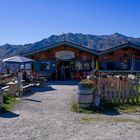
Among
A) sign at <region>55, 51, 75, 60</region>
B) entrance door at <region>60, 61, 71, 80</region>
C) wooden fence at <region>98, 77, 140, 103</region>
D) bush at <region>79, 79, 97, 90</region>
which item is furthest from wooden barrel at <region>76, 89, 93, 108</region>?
entrance door at <region>60, 61, 71, 80</region>

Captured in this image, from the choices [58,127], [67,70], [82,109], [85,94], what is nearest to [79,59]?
[67,70]

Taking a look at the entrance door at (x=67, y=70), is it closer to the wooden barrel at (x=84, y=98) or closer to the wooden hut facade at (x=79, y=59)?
the wooden hut facade at (x=79, y=59)

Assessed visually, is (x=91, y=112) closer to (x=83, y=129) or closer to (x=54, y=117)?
(x=54, y=117)

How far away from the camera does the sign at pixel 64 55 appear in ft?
118

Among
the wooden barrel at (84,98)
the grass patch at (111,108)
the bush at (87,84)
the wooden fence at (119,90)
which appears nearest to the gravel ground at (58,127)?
the grass patch at (111,108)

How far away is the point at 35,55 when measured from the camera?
36.0 m

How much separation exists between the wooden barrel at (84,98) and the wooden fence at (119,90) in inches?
44.2

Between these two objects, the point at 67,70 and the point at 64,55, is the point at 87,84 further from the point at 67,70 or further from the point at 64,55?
the point at 67,70

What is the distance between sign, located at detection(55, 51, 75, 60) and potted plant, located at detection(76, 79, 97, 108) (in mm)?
22748

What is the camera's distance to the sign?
118ft

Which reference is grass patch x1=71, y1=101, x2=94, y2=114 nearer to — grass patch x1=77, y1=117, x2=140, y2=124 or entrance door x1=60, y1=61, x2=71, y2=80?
grass patch x1=77, y1=117, x2=140, y2=124

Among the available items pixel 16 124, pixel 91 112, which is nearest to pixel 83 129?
pixel 16 124

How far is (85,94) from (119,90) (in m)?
1.86

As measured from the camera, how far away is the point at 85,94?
43.5 feet
